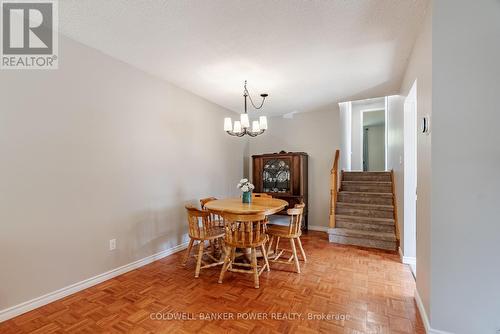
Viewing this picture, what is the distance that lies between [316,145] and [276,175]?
1.02 meters

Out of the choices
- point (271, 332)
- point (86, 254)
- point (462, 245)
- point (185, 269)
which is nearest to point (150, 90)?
point (86, 254)

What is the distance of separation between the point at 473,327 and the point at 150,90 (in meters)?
3.67

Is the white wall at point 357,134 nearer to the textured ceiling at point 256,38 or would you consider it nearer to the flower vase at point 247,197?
the textured ceiling at point 256,38

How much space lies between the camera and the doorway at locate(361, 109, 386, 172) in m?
6.95

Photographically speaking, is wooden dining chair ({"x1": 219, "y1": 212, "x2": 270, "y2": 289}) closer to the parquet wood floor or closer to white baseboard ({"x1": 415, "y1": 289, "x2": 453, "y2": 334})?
the parquet wood floor

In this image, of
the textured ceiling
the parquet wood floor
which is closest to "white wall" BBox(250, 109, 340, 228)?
the textured ceiling

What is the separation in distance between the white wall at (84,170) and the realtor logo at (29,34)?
87 millimetres

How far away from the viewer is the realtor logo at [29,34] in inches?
72.1

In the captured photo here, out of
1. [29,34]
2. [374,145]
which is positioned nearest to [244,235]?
[29,34]

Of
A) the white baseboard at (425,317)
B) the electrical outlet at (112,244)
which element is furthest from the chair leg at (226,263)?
the white baseboard at (425,317)

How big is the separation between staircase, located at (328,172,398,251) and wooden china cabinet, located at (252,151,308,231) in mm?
705

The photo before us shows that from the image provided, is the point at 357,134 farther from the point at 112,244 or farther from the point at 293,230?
the point at 112,244

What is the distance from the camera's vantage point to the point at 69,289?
2141mm

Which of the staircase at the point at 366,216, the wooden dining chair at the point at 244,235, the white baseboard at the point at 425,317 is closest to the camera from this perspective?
the white baseboard at the point at 425,317
